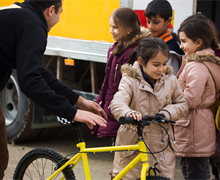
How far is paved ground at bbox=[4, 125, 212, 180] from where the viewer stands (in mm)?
4089

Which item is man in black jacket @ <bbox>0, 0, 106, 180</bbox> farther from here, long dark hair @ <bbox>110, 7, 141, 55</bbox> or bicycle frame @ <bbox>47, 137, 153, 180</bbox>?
long dark hair @ <bbox>110, 7, 141, 55</bbox>

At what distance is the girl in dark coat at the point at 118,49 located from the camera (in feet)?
10.7

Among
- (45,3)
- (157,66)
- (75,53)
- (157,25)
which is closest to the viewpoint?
(45,3)

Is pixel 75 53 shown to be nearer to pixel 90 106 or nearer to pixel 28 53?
pixel 90 106

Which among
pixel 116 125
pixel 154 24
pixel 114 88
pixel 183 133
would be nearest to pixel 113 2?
pixel 154 24

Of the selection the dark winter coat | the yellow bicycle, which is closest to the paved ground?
the dark winter coat

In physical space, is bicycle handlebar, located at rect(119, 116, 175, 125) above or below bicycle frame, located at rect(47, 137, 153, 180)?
above

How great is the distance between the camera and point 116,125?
331 centimetres

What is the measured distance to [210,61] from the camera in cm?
311

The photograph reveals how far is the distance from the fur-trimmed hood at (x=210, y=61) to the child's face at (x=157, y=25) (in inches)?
21.7

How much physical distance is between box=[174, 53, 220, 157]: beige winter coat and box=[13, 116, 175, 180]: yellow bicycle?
0.52 m

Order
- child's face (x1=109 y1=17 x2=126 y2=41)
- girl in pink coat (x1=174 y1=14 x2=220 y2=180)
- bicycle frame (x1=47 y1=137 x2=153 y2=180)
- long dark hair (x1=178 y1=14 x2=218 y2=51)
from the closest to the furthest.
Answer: bicycle frame (x1=47 y1=137 x2=153 y2=180)
girl in pink coat (x1=174 y1=14 x2=220 y2=180)
long dark hair (x1=178 y1=14 x2=218 y2=51)
child's face (x1=109 y1=17 x2=126 y2=41)

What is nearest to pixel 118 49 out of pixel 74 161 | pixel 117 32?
pixel 117 32

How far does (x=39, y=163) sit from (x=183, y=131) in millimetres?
1311
